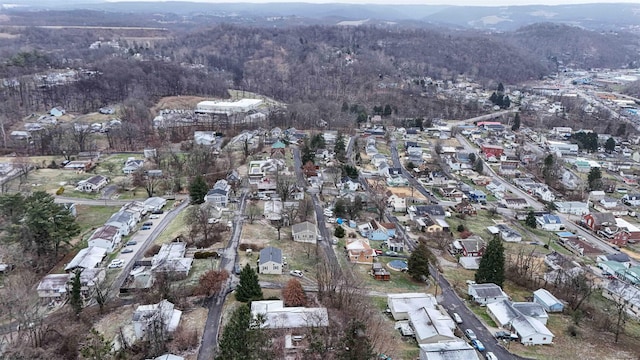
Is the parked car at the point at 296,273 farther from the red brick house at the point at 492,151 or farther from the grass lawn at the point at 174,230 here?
the red brick house at the point at 492,151

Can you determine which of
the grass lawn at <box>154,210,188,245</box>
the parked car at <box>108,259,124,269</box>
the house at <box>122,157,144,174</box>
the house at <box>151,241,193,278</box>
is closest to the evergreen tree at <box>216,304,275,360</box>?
the house at <box>151,241,193,278</box>

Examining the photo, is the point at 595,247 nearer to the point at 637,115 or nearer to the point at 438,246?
the point at 438,246

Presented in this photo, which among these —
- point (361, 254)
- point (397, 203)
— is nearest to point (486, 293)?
point (361, 254)

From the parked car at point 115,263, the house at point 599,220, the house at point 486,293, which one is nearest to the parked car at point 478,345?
the house at point 486,293

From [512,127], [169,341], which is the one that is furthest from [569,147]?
[169,341]

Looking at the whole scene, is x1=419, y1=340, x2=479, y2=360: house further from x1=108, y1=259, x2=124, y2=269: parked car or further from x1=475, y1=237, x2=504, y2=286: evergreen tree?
x1=108, y1=259, x2=124, y2=269: parked car

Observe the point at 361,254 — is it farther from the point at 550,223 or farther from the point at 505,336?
the point at 550,223
